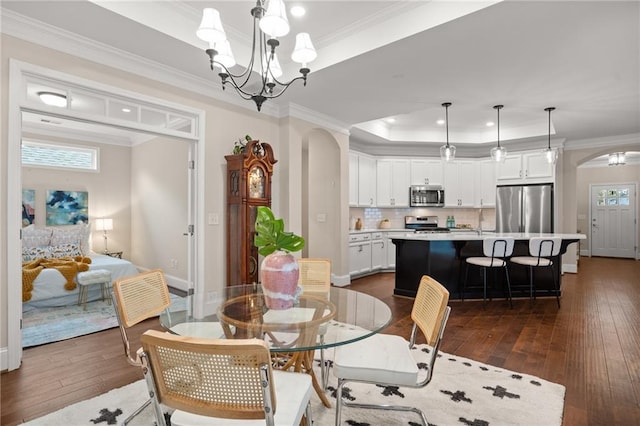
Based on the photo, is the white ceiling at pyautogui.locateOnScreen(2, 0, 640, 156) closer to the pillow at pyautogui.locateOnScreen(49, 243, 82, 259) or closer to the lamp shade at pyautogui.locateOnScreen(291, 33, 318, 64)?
the lamp shade at pyautogui.locateOnScreen(291, 33, 318, 64)

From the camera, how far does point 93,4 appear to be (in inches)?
97.8

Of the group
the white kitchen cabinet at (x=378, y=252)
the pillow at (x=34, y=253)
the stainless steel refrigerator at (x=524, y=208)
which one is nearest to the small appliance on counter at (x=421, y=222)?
the white kitchen cabinet at (x=378, y=252)

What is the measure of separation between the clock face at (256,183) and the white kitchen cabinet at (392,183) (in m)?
3.64

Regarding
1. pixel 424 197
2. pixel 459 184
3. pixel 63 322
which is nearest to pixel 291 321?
pixel 63 322

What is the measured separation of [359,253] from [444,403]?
4.24 meters

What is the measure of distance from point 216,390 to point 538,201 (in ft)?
24.1

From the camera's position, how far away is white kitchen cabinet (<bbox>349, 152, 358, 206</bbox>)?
6766 millimetres

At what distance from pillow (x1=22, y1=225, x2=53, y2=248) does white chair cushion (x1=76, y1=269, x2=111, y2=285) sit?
179cm

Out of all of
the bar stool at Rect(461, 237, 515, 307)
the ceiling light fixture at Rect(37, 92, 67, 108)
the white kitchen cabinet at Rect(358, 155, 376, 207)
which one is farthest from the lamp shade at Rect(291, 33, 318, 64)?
the white kitchen cabinet at Rect(358, 155, 376, 207)

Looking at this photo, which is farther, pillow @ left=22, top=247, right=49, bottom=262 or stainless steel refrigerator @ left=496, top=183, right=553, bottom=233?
stainless steel refrigerator @ left=496, top=183, right=553, bottom=233

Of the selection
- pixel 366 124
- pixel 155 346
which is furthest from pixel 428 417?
pixel 366 124

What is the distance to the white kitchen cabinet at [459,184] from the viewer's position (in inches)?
300

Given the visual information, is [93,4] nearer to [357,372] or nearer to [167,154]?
[357,372]

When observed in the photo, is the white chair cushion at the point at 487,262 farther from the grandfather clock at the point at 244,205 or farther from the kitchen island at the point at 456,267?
the grandfather clock at the point at 244,205
